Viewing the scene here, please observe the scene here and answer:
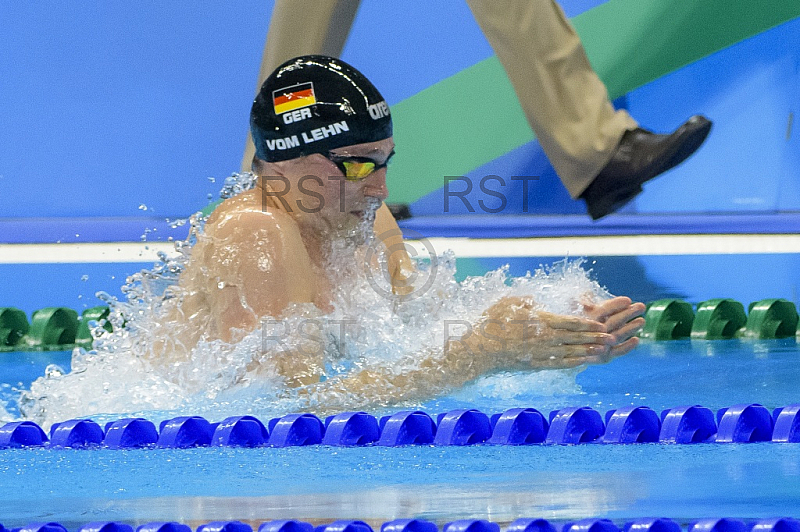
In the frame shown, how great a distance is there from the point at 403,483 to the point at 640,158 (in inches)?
114

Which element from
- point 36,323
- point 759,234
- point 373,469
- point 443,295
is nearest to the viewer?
point 373,469

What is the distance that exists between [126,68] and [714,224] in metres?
2.81

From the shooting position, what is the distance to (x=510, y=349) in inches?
100

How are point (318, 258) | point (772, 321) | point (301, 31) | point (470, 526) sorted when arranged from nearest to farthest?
point (470, 526), point (318, 258), point (772, 321), point (301, 31)

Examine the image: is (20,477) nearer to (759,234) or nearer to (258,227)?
(258,227)

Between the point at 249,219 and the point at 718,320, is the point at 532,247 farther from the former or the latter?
the point at 249,219

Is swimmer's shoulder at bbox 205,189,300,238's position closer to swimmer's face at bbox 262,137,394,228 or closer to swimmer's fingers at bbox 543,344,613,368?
swimmer's face at bbox 262,137,394,228

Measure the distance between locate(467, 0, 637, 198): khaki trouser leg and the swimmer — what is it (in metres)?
1.99

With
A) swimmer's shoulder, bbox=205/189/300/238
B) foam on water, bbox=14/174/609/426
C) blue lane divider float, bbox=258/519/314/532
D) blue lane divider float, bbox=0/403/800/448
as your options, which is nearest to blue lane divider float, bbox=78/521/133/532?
blue lane divider float, bbox=258/519/314/532

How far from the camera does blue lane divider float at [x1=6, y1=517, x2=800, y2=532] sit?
159 cm

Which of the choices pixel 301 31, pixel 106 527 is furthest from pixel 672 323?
pixel 106 527

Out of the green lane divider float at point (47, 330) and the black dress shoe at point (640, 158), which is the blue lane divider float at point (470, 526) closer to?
the green lane divider float at point (47, 330)

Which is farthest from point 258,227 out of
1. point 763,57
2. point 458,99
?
point 763,57

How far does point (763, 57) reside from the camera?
525 centimetres
